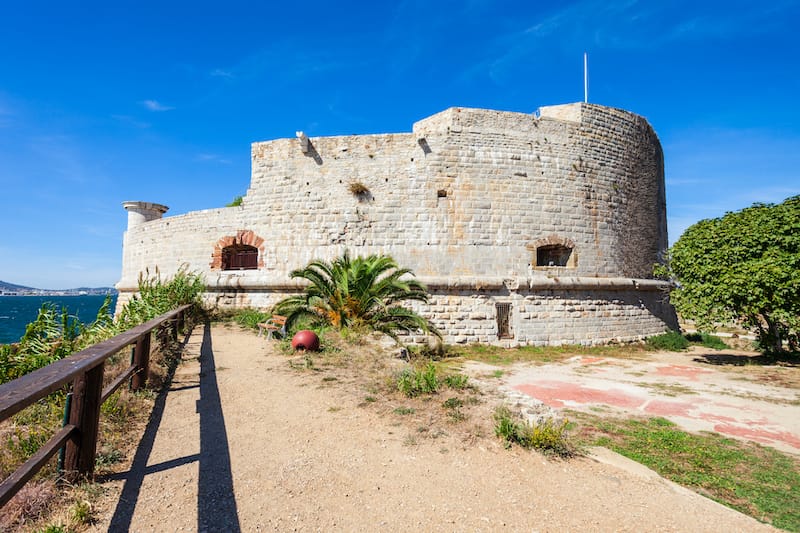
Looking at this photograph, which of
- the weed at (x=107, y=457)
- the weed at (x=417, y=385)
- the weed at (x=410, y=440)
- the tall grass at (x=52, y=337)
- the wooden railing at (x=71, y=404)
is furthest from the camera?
the weed at (x=417, y=385)

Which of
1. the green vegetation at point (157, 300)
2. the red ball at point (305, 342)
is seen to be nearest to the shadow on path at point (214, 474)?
the red ball at point (305, 342)

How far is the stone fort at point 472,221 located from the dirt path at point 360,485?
7.48m

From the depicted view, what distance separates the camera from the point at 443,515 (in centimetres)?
241

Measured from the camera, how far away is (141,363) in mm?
4500

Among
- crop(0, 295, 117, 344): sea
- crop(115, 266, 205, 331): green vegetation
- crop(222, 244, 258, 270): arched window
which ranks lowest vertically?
crop(0, 295, 117, 344): sea

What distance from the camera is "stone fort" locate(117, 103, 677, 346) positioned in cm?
1107

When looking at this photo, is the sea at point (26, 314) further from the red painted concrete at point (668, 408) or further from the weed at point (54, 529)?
the red painted concrete at point (668, 408)

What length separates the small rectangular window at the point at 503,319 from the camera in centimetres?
1103

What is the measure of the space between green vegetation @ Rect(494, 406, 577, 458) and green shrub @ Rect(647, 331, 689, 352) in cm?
1035

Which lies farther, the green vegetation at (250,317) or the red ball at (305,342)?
the green vegetation at (250,317)

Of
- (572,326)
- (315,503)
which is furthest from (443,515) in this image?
(572,326)

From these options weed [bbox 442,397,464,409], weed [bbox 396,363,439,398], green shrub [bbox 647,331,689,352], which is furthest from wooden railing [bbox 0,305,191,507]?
green shrub [bbox 647,331,689,352]

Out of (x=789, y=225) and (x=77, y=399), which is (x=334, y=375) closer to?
(x=77, y=399)

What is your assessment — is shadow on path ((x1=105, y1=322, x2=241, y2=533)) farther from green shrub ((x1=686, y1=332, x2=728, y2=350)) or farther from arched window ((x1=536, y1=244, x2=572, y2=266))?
green shrub ((x1=686, y1=332, x2=728, y2=350))
